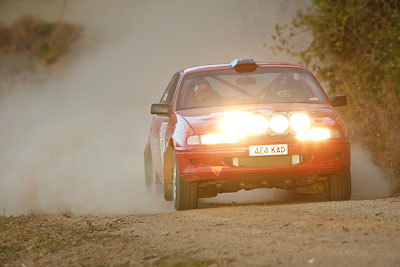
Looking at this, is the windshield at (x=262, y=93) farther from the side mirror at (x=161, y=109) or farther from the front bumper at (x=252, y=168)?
the front bumper at (x=252, y=168)

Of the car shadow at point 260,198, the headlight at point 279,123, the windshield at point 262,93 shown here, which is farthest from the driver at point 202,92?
the headlight at point 279,123

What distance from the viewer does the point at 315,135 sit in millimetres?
9047

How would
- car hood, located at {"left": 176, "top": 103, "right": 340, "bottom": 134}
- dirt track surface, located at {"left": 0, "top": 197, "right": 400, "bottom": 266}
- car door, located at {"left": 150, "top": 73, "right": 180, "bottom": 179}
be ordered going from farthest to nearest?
car door, located at {"left": 150, "top": 73, "right": 180, "bottom": 179}
car hood, located at {"left": 176, "top": 103, "right": 340, "bottom": 134}
dirt track surface, located at {"left": 0, "top": 197, "right": 400, "bottom": 266}

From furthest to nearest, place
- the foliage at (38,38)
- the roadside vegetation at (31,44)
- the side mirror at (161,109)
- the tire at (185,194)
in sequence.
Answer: the foliage at (38,38)
the roadside vegetation at (31,44)
the side mirror at (161,109)
the tire at (185,194)

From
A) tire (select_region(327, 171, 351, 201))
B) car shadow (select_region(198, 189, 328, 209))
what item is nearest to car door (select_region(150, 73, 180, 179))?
car shadow (select_region(198, 189, 328, 209))

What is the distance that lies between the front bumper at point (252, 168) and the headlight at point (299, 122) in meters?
0.14

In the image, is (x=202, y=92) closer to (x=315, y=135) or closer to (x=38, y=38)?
(x=315, y=135)

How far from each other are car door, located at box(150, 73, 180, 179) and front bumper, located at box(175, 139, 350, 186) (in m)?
0.83

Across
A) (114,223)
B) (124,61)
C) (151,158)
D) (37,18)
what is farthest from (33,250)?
(37,18)

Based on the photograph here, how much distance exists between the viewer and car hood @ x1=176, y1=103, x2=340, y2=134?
29.6 feet

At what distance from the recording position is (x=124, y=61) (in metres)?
28.5

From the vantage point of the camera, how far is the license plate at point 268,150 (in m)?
8.95

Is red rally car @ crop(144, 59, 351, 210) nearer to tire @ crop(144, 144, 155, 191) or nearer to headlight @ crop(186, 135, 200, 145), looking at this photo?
headlight @ crop(186, 135, 200, 145)

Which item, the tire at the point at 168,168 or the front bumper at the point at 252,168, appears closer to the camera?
the front bumper at the point at 252,168
